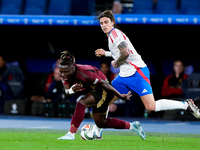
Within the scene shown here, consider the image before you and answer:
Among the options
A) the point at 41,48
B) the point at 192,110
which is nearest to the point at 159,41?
the point at 41,48

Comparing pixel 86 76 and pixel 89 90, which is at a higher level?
pixel 86 76

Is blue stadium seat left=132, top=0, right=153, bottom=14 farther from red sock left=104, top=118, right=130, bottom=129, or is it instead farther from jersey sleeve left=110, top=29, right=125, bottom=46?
red sock left=104, top=118, right=130, bottom=129

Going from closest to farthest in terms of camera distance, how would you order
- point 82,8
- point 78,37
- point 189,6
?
point 189,6
point 82,8
point 78,37

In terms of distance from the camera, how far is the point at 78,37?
1507cm

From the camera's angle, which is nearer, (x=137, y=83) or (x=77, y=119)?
(x=77, y=119)

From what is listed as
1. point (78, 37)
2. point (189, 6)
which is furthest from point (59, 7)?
point (189, 6)

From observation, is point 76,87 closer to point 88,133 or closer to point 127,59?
point 88,133

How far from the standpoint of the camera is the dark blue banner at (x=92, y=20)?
12.2m

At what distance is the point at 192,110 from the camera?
287 inches

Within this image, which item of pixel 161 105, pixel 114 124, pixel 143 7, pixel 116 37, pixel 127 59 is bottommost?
pixel 114 124

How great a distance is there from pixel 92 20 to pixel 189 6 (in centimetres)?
335

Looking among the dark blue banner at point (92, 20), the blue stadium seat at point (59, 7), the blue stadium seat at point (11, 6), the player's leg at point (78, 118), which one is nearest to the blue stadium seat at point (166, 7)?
the dark blue banner at point (92, 20)

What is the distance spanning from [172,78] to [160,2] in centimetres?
273

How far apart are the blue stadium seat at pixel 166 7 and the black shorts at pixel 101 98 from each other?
7501mm
